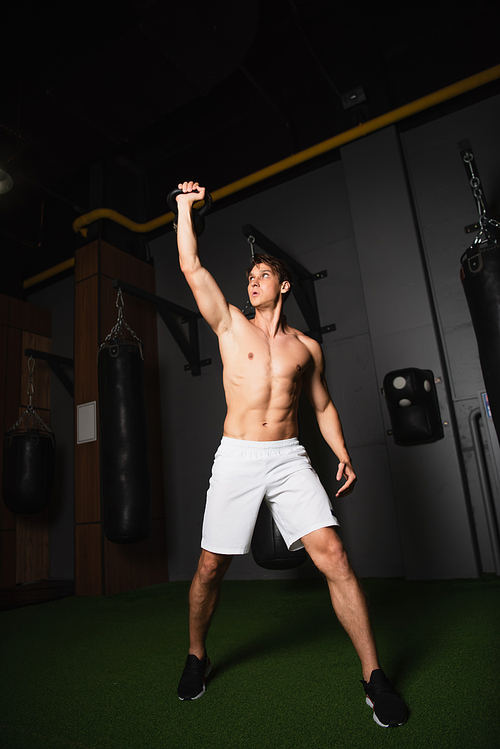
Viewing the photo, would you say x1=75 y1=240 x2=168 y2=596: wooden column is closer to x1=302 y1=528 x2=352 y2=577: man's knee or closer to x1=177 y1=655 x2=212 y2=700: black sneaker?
x1=177 y1=655 x2=212 y2=700: black sneaker

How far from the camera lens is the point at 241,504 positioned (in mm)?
1737

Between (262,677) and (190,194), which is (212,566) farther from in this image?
(190,194)

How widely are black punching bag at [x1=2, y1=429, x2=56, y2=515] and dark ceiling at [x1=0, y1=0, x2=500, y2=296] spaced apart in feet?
6.70

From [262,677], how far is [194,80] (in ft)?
14.5

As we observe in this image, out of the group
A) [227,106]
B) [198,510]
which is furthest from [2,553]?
[227,106]

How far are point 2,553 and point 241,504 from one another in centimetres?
438

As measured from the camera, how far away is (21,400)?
5.55 meters

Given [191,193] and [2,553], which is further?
[2,553]

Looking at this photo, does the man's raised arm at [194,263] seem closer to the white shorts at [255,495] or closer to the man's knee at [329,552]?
the white shorts at [255,495]

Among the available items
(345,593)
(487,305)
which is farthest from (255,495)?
(487,305)

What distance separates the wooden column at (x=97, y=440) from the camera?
405cm

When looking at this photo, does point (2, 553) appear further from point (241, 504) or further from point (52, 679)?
point (241, 504)

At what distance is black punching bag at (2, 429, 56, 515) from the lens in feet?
14.6

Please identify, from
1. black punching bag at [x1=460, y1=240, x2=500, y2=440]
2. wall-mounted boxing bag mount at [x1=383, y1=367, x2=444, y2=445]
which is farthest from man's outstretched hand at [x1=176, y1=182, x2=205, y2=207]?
wall-mounted boxing bag mount at [x1=383, y1=367, x2=444, y2=445]
